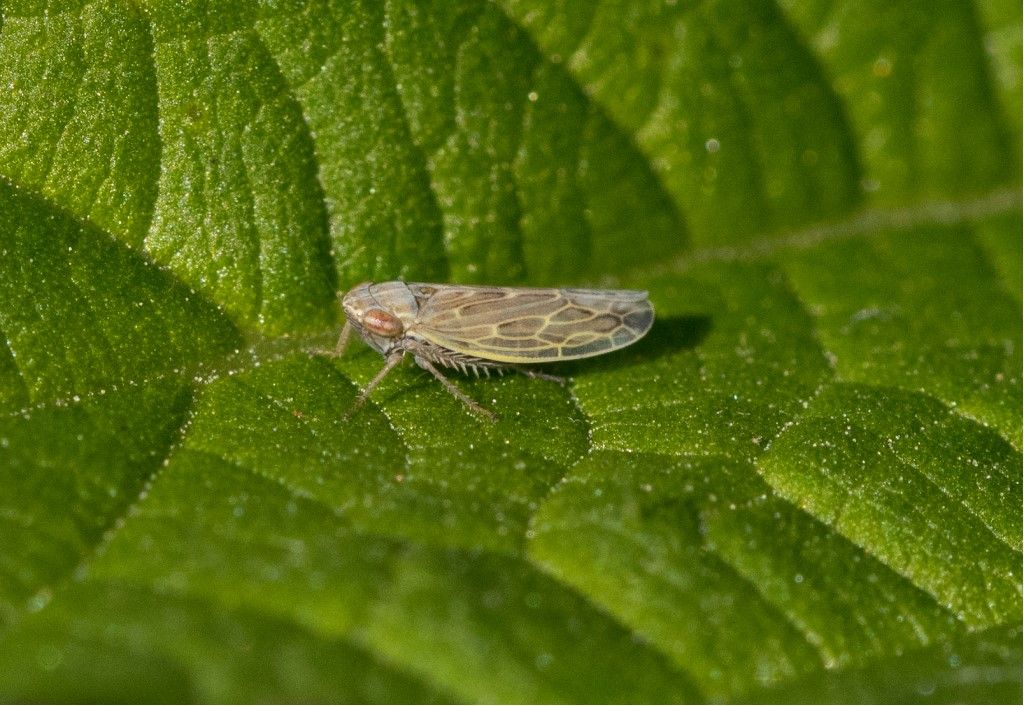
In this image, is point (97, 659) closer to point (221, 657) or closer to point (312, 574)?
point (221, 657)

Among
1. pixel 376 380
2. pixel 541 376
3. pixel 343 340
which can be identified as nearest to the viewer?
pixel 376 380

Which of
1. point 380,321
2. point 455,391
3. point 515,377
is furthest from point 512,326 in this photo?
point 380,321

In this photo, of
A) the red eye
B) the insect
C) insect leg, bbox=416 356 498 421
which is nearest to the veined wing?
the insect

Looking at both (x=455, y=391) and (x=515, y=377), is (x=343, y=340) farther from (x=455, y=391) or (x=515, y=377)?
(x=515, y=377)

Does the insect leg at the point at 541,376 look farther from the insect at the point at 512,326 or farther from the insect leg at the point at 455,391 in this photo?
the insect leg at the point at 455,391

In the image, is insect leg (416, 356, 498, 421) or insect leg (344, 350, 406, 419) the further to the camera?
insect leg (416, 356, 498, 421)

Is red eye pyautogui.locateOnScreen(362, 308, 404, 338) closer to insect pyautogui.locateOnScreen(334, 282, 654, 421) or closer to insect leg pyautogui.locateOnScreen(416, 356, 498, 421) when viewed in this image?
insect pyautogui.locateOnScreen(334, 282, 654, 421)
